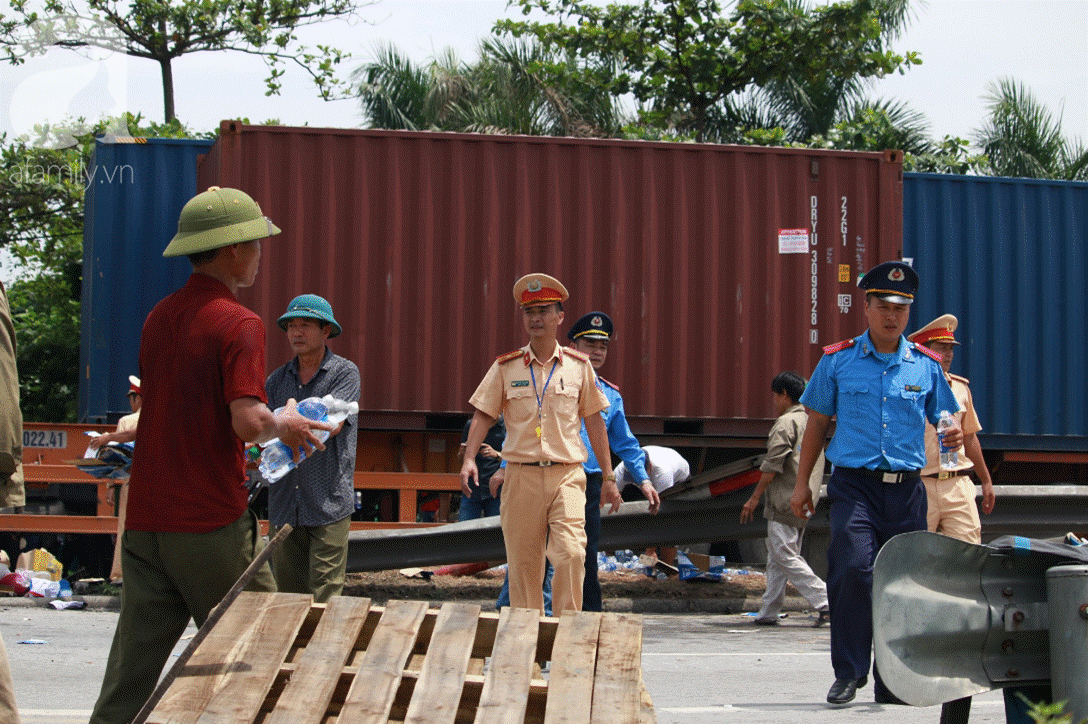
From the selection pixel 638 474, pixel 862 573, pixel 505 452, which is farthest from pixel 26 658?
pixel 862 573

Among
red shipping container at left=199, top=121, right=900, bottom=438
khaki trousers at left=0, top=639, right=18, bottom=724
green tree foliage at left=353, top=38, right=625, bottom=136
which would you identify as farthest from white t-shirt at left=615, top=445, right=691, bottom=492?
green tree foliage at left=353, top=38, right=625, bottom=136

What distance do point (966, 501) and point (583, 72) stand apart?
52.1 ft

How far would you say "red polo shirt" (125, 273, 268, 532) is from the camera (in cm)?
354

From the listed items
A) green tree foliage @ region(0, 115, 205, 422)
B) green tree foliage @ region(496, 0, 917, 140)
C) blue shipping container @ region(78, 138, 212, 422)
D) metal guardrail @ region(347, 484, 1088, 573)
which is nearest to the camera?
metal guardrail @ region(347, 484, 1088, 573)

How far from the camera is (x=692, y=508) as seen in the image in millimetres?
9883

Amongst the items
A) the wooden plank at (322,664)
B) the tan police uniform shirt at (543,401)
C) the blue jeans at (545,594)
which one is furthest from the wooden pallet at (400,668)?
the blue jeans at (545,594)

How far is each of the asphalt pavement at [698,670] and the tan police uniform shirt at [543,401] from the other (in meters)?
1.34

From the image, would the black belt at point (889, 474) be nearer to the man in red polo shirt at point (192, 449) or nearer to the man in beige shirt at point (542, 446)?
the man in beige shirt at point (542, 446)

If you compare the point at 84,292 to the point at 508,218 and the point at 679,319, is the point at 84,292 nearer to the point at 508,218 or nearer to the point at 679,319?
the point at 508,218

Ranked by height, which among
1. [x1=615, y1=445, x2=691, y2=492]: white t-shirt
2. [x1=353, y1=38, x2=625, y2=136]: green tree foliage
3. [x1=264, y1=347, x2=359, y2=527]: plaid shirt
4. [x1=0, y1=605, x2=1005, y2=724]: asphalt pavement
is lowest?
[x1=0, y1=605, x2=1005, y2=724]: asphalt pavement

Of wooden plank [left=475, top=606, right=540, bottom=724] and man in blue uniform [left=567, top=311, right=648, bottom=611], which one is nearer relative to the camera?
wooden plank [left=475, top=606, right=540, bottom=724]

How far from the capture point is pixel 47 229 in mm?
17000

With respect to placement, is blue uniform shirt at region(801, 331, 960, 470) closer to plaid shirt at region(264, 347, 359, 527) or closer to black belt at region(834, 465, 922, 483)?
black belt at region(834, 465, 922, 483)

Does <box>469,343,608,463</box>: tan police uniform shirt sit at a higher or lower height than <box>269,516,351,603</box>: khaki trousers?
higher
